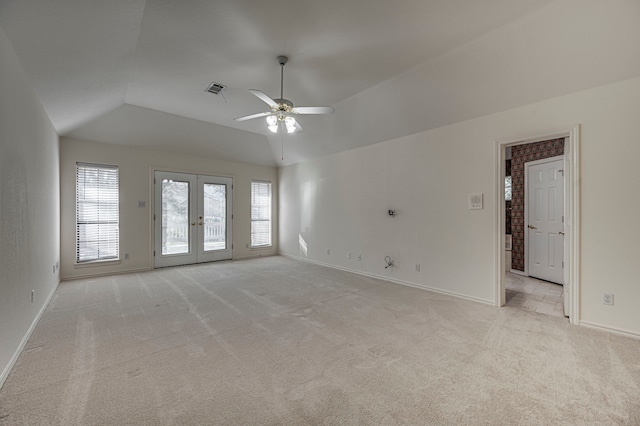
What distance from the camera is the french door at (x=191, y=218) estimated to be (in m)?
6.15

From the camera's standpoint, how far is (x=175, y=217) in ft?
20.8

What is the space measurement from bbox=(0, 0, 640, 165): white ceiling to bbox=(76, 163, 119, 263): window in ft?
2.85

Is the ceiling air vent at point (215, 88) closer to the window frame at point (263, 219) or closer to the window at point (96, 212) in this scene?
the window at point (96, 212)

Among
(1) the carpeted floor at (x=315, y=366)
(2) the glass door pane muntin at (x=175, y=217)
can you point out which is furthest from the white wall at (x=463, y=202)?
(2) the glass door pane muntin at (x=175, y=217)

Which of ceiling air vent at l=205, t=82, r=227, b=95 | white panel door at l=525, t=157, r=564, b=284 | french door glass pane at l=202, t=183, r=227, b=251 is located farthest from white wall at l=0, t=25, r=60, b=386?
white panel door at l=525, t=157, r=564, b=284

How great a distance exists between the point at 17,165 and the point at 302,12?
2.91 meters

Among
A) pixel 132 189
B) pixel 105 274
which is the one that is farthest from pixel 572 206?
pixel 105 274

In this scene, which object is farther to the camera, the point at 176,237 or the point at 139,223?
the point at 176,237

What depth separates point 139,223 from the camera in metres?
5.84

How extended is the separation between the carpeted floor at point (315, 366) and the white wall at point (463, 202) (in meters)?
0.61

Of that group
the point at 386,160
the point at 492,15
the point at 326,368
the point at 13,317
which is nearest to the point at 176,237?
the point at 13,317

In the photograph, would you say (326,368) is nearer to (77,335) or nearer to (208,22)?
(77,335)

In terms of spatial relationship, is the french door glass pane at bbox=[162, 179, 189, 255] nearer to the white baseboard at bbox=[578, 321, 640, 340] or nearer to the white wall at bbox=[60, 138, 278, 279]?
the white wall at bbox=[60, 138, 278, 279]

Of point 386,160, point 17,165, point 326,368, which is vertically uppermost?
point 386,160
